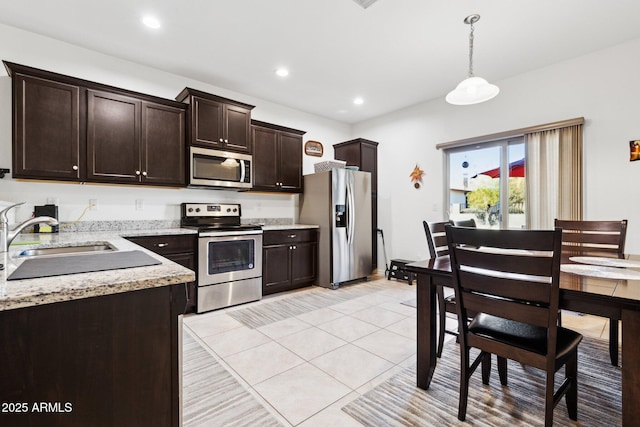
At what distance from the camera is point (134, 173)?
3.12 metres

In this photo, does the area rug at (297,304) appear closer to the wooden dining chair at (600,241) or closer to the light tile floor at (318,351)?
the light tile floor at (318,351)

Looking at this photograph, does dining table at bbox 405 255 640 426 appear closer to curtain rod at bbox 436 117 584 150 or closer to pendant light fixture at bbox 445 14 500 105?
pendant light fixture at bbox 445 14 500 105

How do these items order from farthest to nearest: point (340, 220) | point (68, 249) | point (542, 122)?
point (340, 220), point (542, 122), point (68, 249)

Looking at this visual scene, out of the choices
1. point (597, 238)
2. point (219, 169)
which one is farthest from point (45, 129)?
point (597, 238)

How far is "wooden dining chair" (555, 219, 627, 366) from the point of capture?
213cm

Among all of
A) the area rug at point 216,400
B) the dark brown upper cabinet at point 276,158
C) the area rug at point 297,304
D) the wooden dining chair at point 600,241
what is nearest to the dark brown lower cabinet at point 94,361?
the area rug at point 216,400

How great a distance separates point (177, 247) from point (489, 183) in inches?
157

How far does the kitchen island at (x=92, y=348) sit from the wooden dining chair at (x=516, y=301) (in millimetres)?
1282

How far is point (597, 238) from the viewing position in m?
2.30

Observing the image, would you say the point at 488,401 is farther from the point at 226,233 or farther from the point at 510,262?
the point at 226,233

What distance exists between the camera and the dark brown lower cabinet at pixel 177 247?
294cm

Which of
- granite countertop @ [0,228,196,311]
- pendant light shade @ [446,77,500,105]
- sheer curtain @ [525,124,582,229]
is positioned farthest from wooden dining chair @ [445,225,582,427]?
sheer curtain @ [525,124,582,229]

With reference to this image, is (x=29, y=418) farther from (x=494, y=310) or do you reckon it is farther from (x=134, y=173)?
(x=134, y=173)

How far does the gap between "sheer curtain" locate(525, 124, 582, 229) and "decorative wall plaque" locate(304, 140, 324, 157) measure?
298cm
